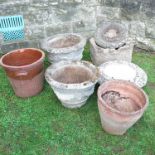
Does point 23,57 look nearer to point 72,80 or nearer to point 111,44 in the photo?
point 72,80

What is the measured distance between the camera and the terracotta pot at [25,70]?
133 inches

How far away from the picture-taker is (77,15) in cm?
435

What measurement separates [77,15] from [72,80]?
1299 millimetres

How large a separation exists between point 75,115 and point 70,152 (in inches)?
22.5

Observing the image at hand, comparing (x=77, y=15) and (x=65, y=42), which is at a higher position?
(x=77, y=15)

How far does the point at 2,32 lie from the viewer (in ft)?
13.8

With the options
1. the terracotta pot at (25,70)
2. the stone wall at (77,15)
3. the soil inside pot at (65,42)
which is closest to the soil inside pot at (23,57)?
the terracotta pot at (25,70)

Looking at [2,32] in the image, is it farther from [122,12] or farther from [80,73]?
[122,12]

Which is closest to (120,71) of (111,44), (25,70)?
(111,44)

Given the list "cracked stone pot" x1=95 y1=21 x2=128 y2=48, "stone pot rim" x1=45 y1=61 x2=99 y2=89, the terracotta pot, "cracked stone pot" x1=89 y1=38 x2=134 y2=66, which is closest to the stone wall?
"cracked stone pot" x1=95 y1=21 x2=128 y2=48

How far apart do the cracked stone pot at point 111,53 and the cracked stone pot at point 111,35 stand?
0.06 m

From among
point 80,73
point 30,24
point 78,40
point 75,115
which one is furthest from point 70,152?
point 30,24

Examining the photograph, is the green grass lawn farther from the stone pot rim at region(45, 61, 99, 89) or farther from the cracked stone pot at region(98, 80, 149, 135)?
the stone pot rim at region(45, 61, 99, 89)

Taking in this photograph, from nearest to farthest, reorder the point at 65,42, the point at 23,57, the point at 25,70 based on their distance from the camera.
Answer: the point at 25,70, the point at 23,57, the point at 65,42
